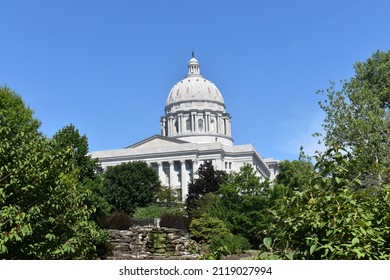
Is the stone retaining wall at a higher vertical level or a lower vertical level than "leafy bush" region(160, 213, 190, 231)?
lower

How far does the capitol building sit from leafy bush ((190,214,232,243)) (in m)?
48.9

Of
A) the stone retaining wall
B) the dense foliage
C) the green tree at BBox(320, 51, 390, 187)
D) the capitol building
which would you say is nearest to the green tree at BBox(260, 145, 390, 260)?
the dense foliage

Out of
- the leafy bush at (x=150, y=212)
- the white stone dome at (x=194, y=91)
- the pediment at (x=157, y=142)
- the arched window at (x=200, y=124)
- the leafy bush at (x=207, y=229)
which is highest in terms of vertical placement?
the white stone dome at (x=194, y=91)

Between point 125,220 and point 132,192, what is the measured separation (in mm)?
26691

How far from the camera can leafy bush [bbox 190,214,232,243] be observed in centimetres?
4103

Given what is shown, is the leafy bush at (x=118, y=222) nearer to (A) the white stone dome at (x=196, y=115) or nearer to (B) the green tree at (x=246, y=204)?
(B) the green tree at (x=246, y=204)

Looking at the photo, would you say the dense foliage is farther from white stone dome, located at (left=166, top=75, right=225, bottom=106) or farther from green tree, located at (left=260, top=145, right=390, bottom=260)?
white stone dome, located at (left=166, top=75, right=225, bottom=106)

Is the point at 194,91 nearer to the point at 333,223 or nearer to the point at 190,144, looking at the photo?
the point at 190,144

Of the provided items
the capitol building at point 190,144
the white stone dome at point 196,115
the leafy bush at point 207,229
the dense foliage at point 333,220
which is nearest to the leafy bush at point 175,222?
the leafy bush at point 207,229

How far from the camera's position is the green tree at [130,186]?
2840 inches

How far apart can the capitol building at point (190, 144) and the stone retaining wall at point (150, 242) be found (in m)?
49.8

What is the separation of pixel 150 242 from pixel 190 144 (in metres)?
65.0

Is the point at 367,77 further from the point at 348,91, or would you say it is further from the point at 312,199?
the point at 312,199
